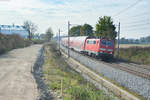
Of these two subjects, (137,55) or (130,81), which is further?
(137,55)

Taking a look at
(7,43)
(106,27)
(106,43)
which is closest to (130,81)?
(106,43)

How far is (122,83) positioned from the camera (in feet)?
41.3

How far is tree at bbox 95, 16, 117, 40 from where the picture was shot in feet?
99.9

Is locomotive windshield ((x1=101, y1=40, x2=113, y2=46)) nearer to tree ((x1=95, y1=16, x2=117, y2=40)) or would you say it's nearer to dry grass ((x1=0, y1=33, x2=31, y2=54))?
tree ((x1=95, y1=16, x2=117, y2=40))

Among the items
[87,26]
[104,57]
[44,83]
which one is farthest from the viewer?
[87,26]

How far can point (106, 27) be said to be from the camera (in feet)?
102

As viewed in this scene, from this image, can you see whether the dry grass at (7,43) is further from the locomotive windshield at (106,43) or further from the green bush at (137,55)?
the green bush at (137,55)

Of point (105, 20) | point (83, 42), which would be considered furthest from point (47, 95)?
point (105, 20)

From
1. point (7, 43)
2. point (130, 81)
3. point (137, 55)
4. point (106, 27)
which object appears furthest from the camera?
point (7, 43)

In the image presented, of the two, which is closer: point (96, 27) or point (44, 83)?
point (44, 83)

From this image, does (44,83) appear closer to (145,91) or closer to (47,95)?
(47,95)

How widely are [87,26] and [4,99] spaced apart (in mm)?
53704

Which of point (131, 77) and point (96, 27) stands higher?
point (96, 27)

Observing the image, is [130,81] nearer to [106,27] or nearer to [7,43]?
[106,27]
